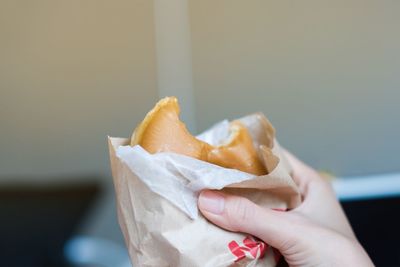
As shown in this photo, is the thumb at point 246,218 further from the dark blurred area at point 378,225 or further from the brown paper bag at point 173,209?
the dark blurred area at point 378,225

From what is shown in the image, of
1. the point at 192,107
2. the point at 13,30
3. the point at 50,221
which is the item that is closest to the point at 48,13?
the point at 13,30

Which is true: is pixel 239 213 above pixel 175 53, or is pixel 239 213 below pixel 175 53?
below

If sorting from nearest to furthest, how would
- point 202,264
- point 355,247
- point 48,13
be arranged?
1. point 202,264
2. point 355,247
3. point 48,13

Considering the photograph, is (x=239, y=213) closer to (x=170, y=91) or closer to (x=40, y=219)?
(x=170, y=91)

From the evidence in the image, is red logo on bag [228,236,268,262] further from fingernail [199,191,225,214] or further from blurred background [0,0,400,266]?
blurred background [0,0,400,266]

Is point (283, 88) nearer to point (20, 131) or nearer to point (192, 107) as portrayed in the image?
point (192, 107)

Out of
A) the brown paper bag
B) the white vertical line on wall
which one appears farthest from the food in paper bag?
the white vertical line on wall

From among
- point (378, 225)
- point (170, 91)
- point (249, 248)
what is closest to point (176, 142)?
point (249, 248)
